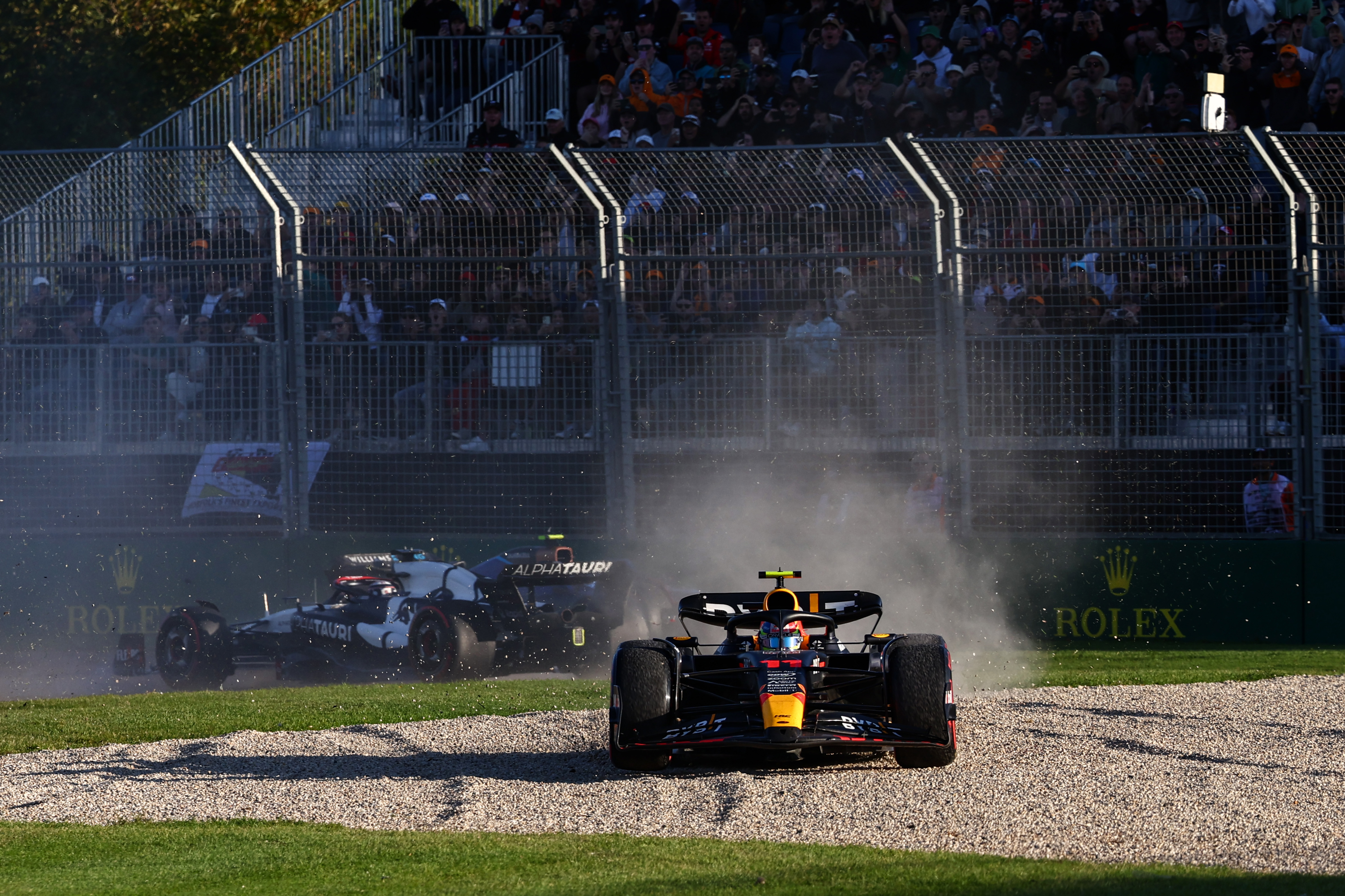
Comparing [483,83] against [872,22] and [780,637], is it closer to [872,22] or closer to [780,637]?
[872,22]

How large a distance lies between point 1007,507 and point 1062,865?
6569 millimetres

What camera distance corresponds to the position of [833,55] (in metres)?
15.2

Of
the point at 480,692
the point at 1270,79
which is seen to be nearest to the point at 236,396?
the point at 480,692

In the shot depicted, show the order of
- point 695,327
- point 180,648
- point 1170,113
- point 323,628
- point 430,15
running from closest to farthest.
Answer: point 323,628
point 180,648
point 695,327
point 1170,113
point 430,15

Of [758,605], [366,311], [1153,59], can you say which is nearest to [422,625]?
[366,311]

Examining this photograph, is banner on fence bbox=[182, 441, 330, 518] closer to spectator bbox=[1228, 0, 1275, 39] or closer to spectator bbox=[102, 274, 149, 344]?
spectator bbox=[102, 274, 149, 344]

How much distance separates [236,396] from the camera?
12.0 m

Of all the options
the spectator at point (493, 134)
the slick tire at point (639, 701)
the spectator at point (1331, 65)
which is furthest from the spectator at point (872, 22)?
the slick tire at point (639, 701)

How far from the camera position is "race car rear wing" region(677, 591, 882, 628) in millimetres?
7840

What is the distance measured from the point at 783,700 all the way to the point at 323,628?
5790 millimetres

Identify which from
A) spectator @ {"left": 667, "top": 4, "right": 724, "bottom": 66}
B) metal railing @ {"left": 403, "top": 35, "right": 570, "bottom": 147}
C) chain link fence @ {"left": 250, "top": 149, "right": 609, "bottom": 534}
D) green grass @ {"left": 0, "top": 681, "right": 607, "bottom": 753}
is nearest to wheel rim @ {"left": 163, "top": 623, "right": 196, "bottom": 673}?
green grass @ {"left": 0, "top": 681, "right": 607, "bottom": 753}

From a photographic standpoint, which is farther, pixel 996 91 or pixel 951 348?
pixel 996 91

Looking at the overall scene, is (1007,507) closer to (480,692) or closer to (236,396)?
(480,692)

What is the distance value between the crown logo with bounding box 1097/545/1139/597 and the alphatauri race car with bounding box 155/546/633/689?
3735 millimetres
